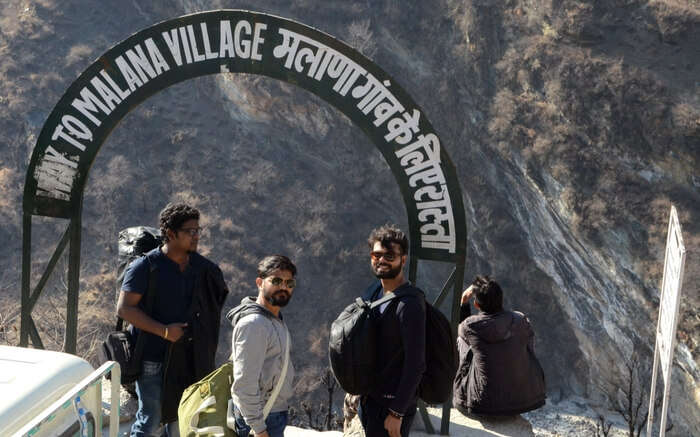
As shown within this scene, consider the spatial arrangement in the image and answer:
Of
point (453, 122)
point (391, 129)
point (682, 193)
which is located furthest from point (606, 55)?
point (391, 129)

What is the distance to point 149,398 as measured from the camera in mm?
4008

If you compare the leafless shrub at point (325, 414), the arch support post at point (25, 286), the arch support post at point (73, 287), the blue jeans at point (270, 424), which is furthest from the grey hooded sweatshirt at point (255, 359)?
the leafless shrub at point (325, 414)

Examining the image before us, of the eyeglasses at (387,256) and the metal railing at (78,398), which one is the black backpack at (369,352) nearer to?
the eyeglasses at (387,256)

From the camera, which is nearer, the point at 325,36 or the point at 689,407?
the point at 325,36

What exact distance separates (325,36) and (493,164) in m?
16.3

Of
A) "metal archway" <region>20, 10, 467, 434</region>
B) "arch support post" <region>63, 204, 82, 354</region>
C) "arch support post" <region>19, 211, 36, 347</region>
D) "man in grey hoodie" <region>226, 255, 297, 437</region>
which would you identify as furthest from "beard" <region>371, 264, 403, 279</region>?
"arch support post" <region>19, 211, 36, 347</region>

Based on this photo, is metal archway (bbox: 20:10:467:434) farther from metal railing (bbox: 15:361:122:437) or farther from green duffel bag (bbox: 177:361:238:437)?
metal railing (bbox: 15:361:122:437)

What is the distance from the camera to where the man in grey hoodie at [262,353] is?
3.15m

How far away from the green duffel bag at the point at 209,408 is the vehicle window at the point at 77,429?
19.3 inches

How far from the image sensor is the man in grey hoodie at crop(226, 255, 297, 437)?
3148mm

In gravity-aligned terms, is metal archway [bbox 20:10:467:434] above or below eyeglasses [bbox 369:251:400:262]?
above

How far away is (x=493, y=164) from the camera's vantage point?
21156 millimetres

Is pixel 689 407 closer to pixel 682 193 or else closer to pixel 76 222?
pixel 682 193

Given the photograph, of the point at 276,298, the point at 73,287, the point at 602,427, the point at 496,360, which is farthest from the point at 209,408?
the point at 602,427
